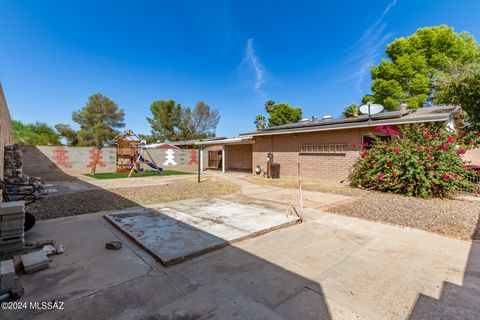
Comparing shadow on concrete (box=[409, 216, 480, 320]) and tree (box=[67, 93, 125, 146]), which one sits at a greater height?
tree (box=[67, 93, 125, 146])

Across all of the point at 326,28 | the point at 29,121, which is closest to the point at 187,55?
the point at 326,28

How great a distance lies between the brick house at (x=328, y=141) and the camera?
372 inches

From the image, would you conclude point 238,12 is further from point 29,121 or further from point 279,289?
point 29,121

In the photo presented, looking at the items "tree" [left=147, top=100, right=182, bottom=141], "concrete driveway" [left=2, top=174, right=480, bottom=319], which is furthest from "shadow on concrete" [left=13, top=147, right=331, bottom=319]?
"tree" [left=147, top=100, right=182, bottom=141]

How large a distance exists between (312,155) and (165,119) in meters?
27.8

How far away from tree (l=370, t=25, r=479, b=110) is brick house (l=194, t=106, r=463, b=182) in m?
7.98

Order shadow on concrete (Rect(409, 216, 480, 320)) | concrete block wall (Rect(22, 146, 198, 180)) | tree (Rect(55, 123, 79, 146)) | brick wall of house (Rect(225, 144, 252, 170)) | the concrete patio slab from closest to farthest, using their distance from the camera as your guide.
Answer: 1. shadow on concrete (Rect(409, 216, 480, 320))
2. the concrete patio slab
3. concrete block wall (Rect(22, 146, 198, 180))
4. brick wall of house (Rect(225, 144, 252, 170))
5. tree (Rect(55, 123, 79, 146))

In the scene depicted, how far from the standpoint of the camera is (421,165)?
6793mm

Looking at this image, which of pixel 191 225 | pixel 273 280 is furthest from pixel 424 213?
pixel 191 225

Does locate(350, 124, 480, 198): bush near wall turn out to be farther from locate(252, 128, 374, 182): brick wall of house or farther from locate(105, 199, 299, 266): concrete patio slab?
locate(105, 199, 299, 266): concrete patio slab

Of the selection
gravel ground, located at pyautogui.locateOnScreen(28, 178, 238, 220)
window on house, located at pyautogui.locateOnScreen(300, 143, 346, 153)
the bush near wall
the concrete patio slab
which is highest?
window on house, located at pyautogui.locateOnScreen(300, 143, 346, 153)

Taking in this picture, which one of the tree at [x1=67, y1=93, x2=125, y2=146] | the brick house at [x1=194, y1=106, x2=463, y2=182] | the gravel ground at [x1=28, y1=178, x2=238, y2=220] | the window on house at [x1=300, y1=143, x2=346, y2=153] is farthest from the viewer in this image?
the tree at [x1=67, y1=93, x2=125, y2=146]

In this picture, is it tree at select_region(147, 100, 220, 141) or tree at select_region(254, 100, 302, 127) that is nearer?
tree at select_region(254, 100, 302, 127)

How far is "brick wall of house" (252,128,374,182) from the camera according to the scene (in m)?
10.0
